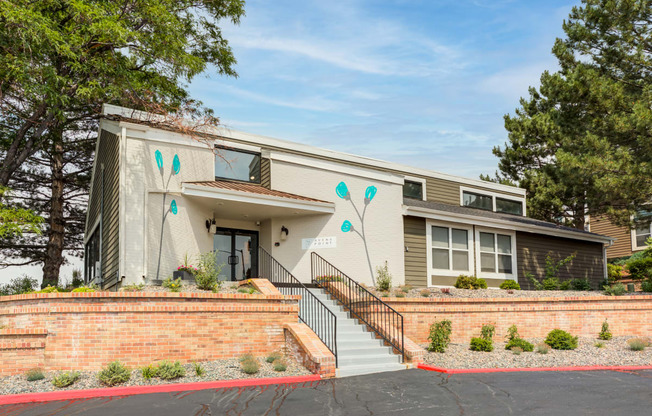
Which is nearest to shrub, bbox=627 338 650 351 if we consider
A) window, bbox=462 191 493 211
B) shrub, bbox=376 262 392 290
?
shrub, bbox=376 262 392 290

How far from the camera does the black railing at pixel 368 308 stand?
12.3m

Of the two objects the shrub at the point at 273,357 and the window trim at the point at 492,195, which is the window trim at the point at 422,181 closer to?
the window trim at the point at 492,195

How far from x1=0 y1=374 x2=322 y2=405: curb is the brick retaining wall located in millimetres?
1120

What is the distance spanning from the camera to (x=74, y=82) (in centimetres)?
1661

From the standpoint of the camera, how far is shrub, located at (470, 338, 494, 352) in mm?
12906

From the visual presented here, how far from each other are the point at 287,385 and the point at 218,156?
Answer: 8.75 metres

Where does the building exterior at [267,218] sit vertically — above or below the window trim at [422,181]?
below

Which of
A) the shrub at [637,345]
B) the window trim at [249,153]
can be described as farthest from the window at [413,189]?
the shrub at [637,345]

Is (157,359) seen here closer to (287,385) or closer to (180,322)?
(180,322)

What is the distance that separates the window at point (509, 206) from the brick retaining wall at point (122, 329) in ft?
55.0

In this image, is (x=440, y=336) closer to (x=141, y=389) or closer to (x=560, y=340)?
(x=560, y=340)

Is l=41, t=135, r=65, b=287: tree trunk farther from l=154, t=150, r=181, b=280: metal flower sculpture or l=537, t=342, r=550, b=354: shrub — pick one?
l=537, t=342, r=550, b=354: shrub

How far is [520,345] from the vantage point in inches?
512

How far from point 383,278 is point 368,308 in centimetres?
255
